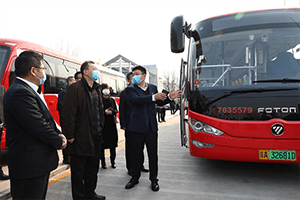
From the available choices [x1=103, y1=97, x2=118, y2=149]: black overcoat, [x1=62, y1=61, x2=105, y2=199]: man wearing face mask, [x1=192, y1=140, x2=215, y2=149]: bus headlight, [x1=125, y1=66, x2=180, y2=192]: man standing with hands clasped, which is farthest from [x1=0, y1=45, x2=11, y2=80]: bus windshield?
[x1=192, y1=140, x2=215, y2=149]: bus headlight

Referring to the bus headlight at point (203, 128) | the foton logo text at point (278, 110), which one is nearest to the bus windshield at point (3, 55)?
the bus headlight at point (203, 128)

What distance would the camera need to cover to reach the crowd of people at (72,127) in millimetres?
1885

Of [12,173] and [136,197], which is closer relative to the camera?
[12,173]

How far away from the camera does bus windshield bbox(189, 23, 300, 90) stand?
3635mm

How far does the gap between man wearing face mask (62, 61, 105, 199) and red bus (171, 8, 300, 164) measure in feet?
5.31

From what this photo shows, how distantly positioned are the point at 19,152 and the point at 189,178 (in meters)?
2.88

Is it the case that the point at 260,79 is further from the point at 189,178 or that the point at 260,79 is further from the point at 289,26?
the point at 189,178

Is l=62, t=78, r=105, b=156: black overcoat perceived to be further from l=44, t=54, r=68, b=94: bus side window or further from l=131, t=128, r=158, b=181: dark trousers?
l=44, t=54, r=68, b=94: bus side window

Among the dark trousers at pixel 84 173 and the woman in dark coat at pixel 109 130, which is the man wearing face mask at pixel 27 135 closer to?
the dark trousers at pixel 84 173

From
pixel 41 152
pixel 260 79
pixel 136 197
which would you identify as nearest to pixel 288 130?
pixel 260 79

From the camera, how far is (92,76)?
3.11m

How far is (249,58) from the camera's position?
3904 millimetres

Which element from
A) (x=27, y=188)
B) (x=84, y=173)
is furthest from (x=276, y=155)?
(x=27, y=188)

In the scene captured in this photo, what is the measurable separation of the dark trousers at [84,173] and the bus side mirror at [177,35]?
205 centimetres
